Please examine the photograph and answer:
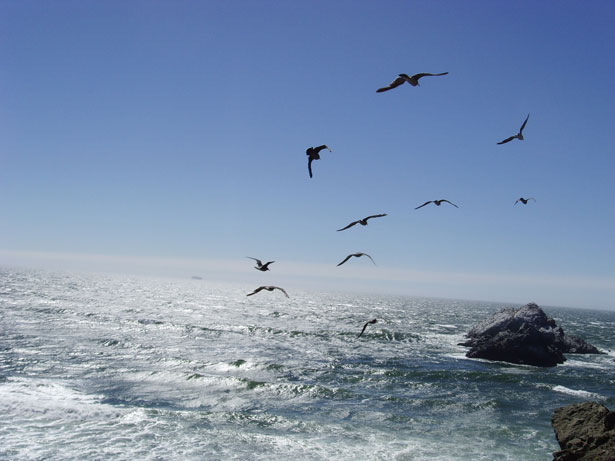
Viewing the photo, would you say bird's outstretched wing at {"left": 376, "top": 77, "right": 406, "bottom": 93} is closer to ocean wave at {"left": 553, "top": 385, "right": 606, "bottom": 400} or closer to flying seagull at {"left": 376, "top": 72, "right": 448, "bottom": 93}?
flying seagull at {"left": 376, "top": 72, "right": 448, "bottom": 93}

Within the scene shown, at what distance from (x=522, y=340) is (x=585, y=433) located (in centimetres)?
2954

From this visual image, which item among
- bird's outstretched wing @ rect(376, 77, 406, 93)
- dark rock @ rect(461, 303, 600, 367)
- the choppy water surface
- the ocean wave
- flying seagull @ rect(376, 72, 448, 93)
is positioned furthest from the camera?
dark rock @ rect(461, 303, 600, 367)

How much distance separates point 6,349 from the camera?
107 feet

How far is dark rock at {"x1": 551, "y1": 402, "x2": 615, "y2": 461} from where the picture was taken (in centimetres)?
1033

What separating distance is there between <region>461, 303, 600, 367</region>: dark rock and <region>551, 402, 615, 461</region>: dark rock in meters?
27.5

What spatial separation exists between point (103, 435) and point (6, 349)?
72.2ft

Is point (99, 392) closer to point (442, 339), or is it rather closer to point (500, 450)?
point (500, 450)

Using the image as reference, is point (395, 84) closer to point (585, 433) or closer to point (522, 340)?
point (585, 433)

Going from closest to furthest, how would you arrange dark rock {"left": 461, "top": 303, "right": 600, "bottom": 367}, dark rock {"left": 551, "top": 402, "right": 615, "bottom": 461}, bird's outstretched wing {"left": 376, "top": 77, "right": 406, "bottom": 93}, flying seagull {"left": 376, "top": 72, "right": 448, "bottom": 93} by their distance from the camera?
bird's outstretched wing {"left": 376, "top": 77, "right": 406, "bottom": 93}
flying seagull {"left": 376, "top": 72, "right": 448, "bottom": 93}
dark rock {"left": 551, "top": 402, "right": 615, "bottom": 461}
dark rock {"left": 461, "top": 303, "right": 600, "bottom": 367}

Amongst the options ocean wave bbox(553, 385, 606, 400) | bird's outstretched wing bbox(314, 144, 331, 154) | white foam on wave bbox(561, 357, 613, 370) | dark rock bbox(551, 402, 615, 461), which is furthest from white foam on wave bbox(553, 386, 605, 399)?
bird's outstretched wing bbox(314, 144, 331, 154)

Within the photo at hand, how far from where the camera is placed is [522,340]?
3778cm

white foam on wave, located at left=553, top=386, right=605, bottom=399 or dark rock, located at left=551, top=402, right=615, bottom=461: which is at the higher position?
dark rock, located at left=551, top=402, right=615, bottom=461

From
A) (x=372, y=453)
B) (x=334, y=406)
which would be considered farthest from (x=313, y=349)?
(x=372, y=453)

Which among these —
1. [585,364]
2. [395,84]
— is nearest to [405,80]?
[395,84]
